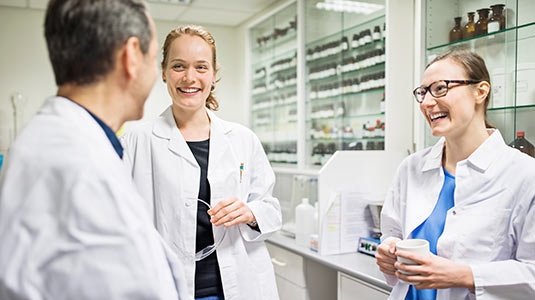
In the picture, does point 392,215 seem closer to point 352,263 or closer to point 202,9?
point 352,263

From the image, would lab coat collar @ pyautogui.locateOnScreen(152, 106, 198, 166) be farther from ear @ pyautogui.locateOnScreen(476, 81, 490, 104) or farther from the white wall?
the white wall

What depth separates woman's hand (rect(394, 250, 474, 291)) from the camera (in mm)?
1281

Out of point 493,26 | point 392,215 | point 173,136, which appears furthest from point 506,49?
point 173,136

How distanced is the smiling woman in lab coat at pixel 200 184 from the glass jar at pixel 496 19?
1332 millimetres

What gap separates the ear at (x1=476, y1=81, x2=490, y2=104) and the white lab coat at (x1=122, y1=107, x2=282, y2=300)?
2.59ft

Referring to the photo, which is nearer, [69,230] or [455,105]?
[69,230]

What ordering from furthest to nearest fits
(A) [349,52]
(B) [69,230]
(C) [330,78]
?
1. (C) [330,78]
2. (A) [349,52]
3. (B) [69,230]

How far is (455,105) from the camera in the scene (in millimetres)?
1447

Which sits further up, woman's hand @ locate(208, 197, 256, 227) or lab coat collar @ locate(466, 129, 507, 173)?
lab coat collar @ locate(466, 129, 507, 173)

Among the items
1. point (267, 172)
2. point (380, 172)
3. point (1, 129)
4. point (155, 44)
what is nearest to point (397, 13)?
point (380, 172)

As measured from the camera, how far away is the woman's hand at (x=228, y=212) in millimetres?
1429

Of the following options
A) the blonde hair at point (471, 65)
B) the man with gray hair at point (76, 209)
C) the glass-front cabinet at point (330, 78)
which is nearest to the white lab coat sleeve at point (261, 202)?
the blonde hair at point (471, 65)

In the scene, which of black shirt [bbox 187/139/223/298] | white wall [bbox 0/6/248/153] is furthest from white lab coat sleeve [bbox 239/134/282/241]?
white wall [bbox 0/6/248/153]

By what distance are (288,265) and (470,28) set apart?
1.69m
